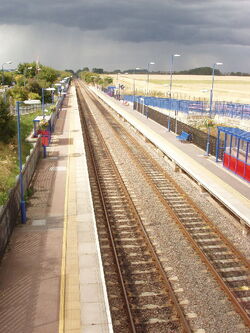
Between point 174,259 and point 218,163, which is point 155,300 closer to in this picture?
point 174,259

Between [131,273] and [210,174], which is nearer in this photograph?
[131,273]

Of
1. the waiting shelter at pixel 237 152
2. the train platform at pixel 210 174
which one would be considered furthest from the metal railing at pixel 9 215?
the waiting shelter at pixel 237 152

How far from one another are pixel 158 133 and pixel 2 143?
1461cm

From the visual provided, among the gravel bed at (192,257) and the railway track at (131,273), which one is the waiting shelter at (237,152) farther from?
the railway track at (131,273)

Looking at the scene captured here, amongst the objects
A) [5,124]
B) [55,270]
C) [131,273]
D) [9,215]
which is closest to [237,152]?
[131,273]

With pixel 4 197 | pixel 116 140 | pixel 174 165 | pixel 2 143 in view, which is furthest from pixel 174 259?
pixel 116 140

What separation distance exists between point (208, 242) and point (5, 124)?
17562 mm

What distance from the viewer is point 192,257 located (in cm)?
1223

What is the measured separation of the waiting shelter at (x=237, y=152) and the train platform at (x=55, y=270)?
810cm

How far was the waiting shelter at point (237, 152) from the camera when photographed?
19594 millimetres

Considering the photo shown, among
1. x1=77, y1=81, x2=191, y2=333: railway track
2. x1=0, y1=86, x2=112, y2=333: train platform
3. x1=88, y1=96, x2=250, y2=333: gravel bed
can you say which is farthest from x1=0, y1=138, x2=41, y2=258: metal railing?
x1=88, y1=96, x2=250, y2=333: gravel bed

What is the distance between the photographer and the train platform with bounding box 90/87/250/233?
15.5m

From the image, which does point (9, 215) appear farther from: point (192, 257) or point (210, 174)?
point (210, 174)

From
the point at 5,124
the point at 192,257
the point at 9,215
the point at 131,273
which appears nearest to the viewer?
the point at 131,273
